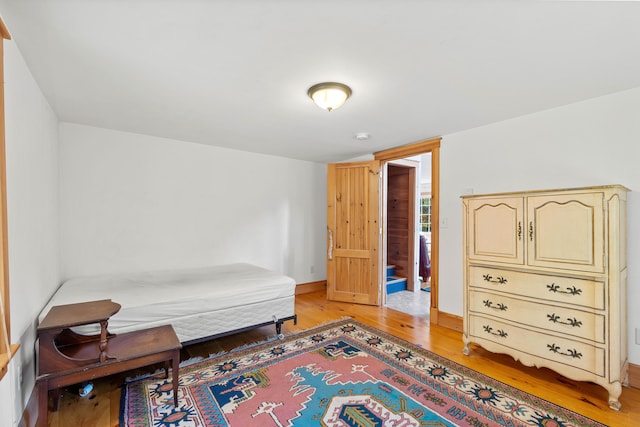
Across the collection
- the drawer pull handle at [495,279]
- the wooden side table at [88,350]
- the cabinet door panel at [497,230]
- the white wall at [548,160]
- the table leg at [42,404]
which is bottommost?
the table leg at [42,404]

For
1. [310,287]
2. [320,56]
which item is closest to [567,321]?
[320,56]

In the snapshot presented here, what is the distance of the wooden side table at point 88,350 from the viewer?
1652mm

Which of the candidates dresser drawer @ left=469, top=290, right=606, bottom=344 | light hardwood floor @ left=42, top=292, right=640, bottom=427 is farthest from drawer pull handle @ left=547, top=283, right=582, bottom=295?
light hardwood floor @ left=42, top=292, right=640, bottom=427

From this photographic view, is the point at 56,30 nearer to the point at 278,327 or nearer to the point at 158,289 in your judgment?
the point at 158,289

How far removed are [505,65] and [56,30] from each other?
8.64 feet

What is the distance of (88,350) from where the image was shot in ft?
6.56

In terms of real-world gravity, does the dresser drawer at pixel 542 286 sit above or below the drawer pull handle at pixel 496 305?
above

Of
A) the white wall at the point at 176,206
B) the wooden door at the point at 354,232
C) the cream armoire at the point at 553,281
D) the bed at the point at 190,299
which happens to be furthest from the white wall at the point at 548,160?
the white wall at the point at 176,206

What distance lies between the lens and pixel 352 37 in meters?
1.61

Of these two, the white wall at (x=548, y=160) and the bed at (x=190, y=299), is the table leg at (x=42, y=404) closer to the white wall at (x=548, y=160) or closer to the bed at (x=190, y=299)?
the bed at (x=190, y=299)

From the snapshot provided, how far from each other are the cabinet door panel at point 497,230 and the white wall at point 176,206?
113 inches

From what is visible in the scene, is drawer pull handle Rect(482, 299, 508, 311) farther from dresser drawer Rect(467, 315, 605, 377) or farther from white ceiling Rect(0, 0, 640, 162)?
white ceiling Rect(0, 0, 640, 162)

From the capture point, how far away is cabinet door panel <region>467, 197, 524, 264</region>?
241cm

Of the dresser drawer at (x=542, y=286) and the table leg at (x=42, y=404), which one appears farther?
the dresser drawer at (x=542, y=286)
